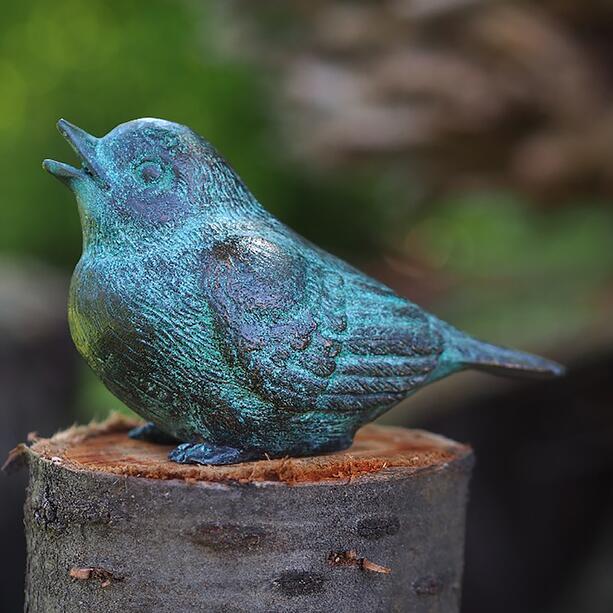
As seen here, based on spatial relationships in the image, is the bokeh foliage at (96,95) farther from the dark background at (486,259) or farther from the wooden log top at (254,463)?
the wooden log top at (254,463)

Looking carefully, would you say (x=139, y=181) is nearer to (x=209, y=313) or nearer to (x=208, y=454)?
(x=209, y=313)

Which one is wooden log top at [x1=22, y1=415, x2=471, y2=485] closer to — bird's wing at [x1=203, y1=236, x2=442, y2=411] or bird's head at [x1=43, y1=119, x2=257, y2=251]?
bird's wing at [x1=203, y1=236, x2=442, y2=411]

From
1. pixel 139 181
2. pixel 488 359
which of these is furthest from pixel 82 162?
pixel 488 359

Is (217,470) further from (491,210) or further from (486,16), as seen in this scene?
(491,210)

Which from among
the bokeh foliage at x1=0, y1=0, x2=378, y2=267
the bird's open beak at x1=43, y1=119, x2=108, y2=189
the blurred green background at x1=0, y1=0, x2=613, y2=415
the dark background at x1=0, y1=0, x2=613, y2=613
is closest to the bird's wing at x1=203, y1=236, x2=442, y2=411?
the bird's open beak at x1=43, y1=119, x2=108, y2=189

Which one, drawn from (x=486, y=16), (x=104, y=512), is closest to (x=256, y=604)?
(x=104, y=512)

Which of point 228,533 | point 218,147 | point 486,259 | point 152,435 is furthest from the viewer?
point 218,147
